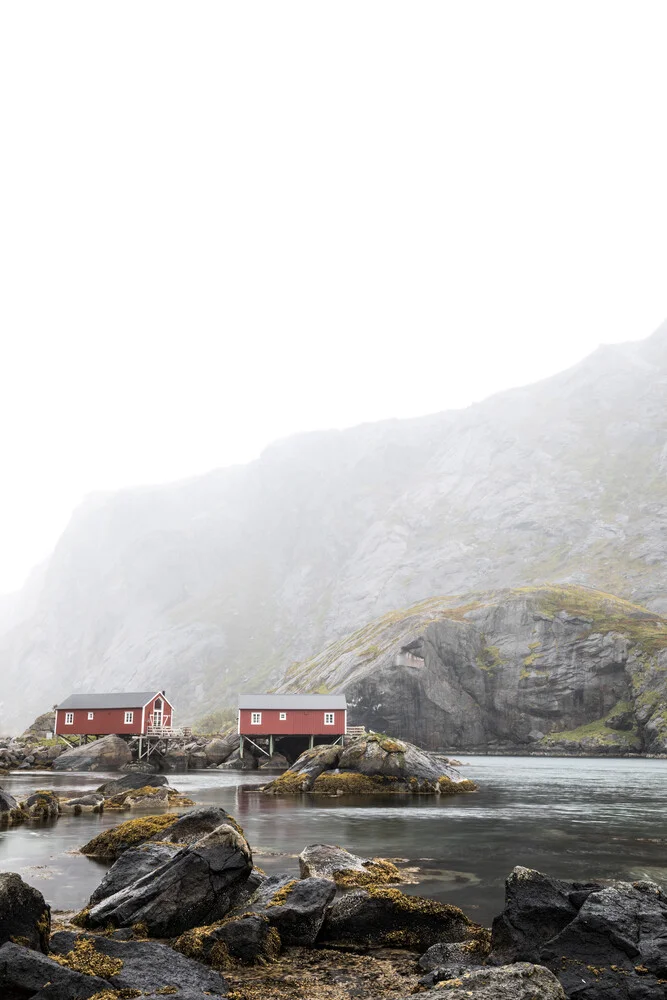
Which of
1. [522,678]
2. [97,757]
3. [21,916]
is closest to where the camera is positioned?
[21,916]

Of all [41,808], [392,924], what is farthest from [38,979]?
[41,808]

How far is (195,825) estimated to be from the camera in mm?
21625

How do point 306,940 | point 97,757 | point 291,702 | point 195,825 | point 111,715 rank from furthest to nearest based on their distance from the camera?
point 111,715
point 291,702
point 97,757
point 195,825
point 306,940

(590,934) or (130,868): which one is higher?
(590,934)

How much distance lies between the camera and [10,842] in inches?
1108

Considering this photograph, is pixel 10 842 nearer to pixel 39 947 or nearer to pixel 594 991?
pixel 39 947

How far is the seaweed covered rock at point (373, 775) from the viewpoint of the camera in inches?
2141

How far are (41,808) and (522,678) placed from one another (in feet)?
334

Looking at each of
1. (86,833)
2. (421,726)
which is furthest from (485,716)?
(86,833)

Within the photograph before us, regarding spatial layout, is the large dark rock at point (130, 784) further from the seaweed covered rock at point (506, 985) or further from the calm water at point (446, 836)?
the seaweed covered rock at point (506, 985)

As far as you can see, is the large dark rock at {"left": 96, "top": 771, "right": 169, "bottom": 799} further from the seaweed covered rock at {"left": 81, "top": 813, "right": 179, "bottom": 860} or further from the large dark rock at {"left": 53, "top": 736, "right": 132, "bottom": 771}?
the large dark rock at {"left": 53, "top": 736, "right": 132, "bottom": 771}

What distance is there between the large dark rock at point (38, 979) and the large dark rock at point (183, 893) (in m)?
4.59

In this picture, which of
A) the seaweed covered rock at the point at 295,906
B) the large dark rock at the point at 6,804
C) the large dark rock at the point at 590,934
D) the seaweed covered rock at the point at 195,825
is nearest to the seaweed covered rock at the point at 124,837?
the seaweed covered rock at the point at 195,825

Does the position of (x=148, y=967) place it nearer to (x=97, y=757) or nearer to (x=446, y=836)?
(x=446, y=836)
